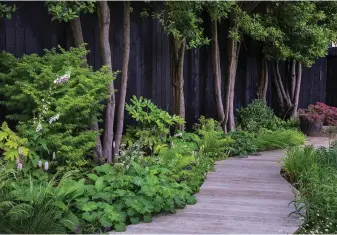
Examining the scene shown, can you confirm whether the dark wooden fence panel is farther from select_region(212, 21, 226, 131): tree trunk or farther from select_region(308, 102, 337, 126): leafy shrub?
select_region(308, 102, 337, 126): leafy shrub

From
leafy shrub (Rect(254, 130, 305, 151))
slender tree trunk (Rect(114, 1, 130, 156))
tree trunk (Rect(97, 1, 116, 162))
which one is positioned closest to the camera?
tree trunk (Rect(97, 1, 116, 162))

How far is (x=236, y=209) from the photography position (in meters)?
4.53

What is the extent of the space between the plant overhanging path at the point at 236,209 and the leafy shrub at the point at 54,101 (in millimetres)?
1353

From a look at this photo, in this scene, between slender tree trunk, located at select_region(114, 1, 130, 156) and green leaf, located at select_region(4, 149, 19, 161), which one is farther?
slender tree trunk, located at select_region(114, 1, 130, 156)

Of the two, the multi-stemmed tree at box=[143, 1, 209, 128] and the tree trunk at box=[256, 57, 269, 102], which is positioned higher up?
the multi-stemmed tree at box=[143, 1, 209, 128]

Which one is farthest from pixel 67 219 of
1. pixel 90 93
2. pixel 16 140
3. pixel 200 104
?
pixel 200 104

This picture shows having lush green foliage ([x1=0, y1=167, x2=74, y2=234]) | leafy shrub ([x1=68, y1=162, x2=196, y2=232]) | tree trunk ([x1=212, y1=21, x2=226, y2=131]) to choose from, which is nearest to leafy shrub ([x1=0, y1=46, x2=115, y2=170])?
leafy shrub ([x1=68, y1=162, x2=196, y2=232])

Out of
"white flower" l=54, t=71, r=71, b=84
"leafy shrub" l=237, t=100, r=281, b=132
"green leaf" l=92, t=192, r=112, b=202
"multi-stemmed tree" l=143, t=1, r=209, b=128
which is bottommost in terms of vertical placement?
"green leaf" l=92, t=192, r=112, b=202

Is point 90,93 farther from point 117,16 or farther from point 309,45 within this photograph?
point 309,45

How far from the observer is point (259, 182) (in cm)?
574

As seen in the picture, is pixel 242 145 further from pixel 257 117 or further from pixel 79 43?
pixel 79 43

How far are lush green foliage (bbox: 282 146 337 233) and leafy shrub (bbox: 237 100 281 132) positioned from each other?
4.38 meters

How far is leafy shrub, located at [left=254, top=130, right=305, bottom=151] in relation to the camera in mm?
8712

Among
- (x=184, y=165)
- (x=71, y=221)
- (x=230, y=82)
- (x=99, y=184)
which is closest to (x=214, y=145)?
(x=184, y=165)
